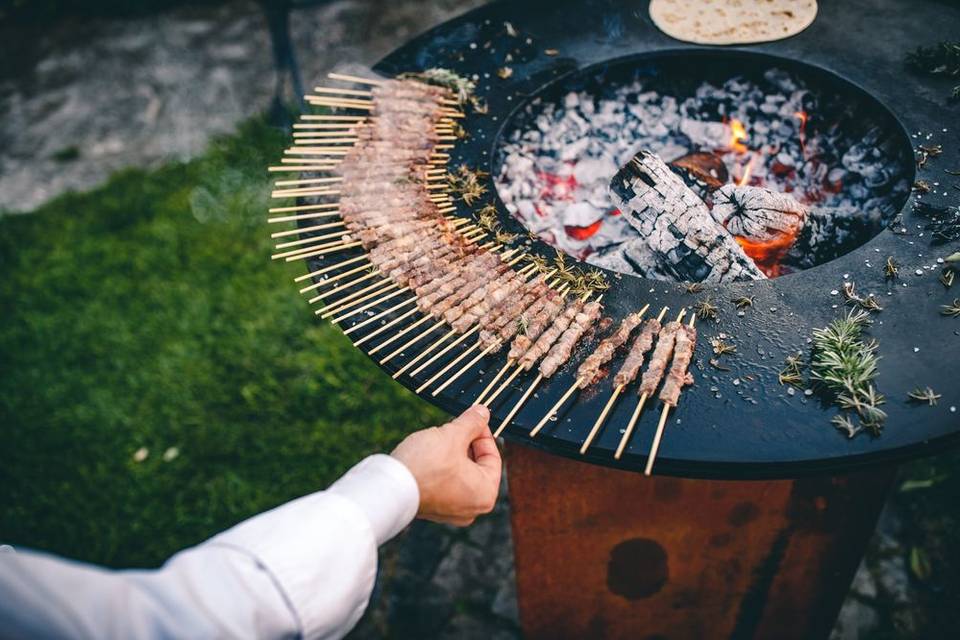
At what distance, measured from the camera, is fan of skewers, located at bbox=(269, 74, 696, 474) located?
2.39 metres

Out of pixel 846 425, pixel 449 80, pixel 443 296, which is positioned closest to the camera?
pixel 846 425

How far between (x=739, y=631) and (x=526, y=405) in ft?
7.12

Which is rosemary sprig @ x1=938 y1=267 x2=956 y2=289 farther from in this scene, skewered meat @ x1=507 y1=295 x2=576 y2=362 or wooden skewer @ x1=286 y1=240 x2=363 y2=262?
wooden skewer @ x1=286 y1=240 x2=363 y2=262

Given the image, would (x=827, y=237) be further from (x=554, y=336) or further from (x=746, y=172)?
(x=554, y=336)

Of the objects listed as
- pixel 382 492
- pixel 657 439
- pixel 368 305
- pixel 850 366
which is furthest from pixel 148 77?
pixel 850 366

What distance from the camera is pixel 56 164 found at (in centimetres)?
784

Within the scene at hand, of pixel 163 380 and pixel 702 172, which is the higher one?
pixel 702 172

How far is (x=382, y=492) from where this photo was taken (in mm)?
2016

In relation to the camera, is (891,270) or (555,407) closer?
(555,407)

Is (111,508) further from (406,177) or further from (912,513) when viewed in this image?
(912,513)

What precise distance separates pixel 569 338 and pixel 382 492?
93cm

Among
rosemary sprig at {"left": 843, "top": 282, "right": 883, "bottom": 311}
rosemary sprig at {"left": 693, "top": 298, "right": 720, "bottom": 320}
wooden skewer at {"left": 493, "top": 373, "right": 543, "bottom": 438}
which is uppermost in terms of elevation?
rosemary sprig at {"left": 843, "top": 282, "right": 883, "bottom": 311}

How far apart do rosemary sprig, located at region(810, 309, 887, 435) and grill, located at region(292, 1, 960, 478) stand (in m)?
0.05

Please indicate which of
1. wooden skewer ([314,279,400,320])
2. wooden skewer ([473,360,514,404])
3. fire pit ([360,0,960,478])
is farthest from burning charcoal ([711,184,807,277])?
wooden skewer ([314,279,400,320])
